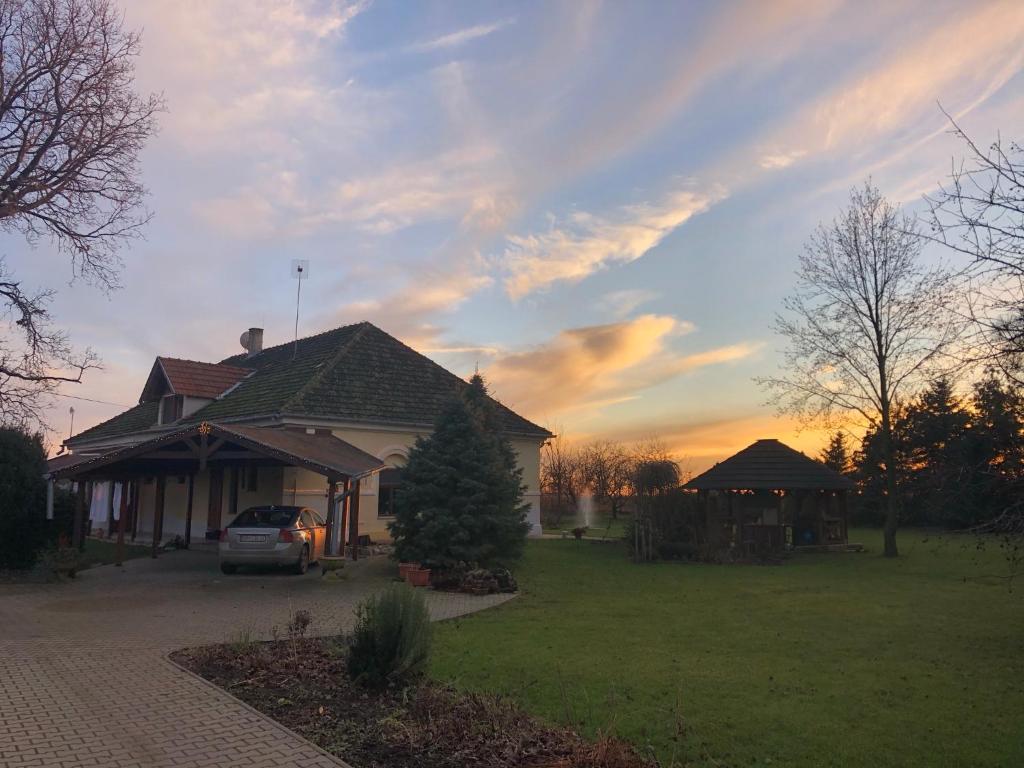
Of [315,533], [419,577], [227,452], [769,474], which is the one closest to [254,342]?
A: [227,452]

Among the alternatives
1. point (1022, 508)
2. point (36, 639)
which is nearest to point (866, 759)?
point (1022, 508)

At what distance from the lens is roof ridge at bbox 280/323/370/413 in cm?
2423

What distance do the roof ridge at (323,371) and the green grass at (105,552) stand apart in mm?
6370

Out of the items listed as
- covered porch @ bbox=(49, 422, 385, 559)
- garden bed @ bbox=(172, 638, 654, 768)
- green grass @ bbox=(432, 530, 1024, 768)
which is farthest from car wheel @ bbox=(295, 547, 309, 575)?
garden bed @ bbox=(172, 638, 654, 768)

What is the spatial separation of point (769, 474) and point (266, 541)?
18.0m

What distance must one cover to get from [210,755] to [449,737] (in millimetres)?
1857

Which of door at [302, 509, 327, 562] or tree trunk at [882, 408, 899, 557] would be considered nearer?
door at [302, 509, 327, 562]

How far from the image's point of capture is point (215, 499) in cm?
2561

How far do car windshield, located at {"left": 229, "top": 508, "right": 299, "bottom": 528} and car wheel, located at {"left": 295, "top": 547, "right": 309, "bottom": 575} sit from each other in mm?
773

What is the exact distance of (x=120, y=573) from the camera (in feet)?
59.3

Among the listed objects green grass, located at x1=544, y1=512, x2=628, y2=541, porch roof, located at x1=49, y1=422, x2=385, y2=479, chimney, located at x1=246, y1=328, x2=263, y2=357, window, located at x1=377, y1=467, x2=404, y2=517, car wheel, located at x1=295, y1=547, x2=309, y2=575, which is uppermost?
chimney, located at x1=246, y1=328, x2=263, y2=357

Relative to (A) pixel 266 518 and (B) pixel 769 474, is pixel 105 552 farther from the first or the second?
(B) pixel 769 474

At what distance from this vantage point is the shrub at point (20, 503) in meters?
17.6

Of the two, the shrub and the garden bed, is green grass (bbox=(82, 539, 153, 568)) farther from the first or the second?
the garden bed
